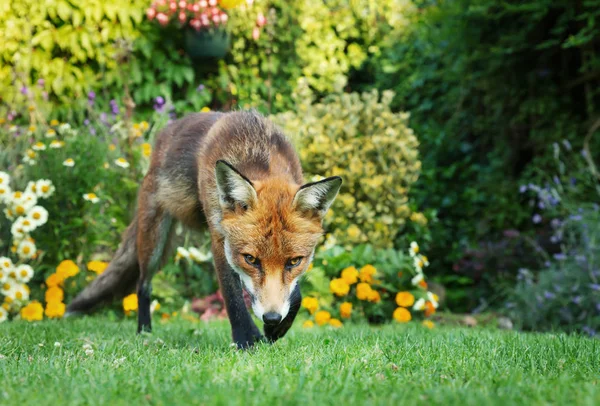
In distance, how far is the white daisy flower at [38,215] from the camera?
575 centimetres

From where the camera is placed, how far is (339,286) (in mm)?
6172

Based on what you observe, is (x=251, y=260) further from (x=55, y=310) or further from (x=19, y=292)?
(x=19, y=292)

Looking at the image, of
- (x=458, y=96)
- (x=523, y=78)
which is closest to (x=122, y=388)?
(x=523, y=78)

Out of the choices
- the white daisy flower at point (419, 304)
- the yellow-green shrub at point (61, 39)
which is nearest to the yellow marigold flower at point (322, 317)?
the white daisy flower at point (419, 304)

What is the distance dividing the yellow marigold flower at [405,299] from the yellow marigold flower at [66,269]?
3046 mm

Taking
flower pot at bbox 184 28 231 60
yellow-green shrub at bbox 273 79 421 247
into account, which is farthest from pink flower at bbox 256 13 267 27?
yellow-green shrub at bbox 273 79 421 247

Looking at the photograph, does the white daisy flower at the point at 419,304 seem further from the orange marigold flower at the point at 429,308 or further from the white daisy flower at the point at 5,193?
the white daisy flower at the point at 5,193

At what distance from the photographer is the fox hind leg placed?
491cm

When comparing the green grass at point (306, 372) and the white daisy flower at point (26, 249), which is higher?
the white daisy flower at point (26, 249)

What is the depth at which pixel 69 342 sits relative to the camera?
398 centimetres

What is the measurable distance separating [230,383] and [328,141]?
473 centimetres

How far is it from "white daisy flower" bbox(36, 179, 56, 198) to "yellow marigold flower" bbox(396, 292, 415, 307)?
340cm

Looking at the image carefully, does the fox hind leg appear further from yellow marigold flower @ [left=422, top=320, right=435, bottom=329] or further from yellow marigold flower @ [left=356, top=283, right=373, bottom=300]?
yellow marigold flower @ [left=422, top=320, right=435, bottom=329]

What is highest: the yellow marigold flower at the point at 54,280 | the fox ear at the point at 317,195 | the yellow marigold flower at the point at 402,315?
the fox ear at the point at 317,195
